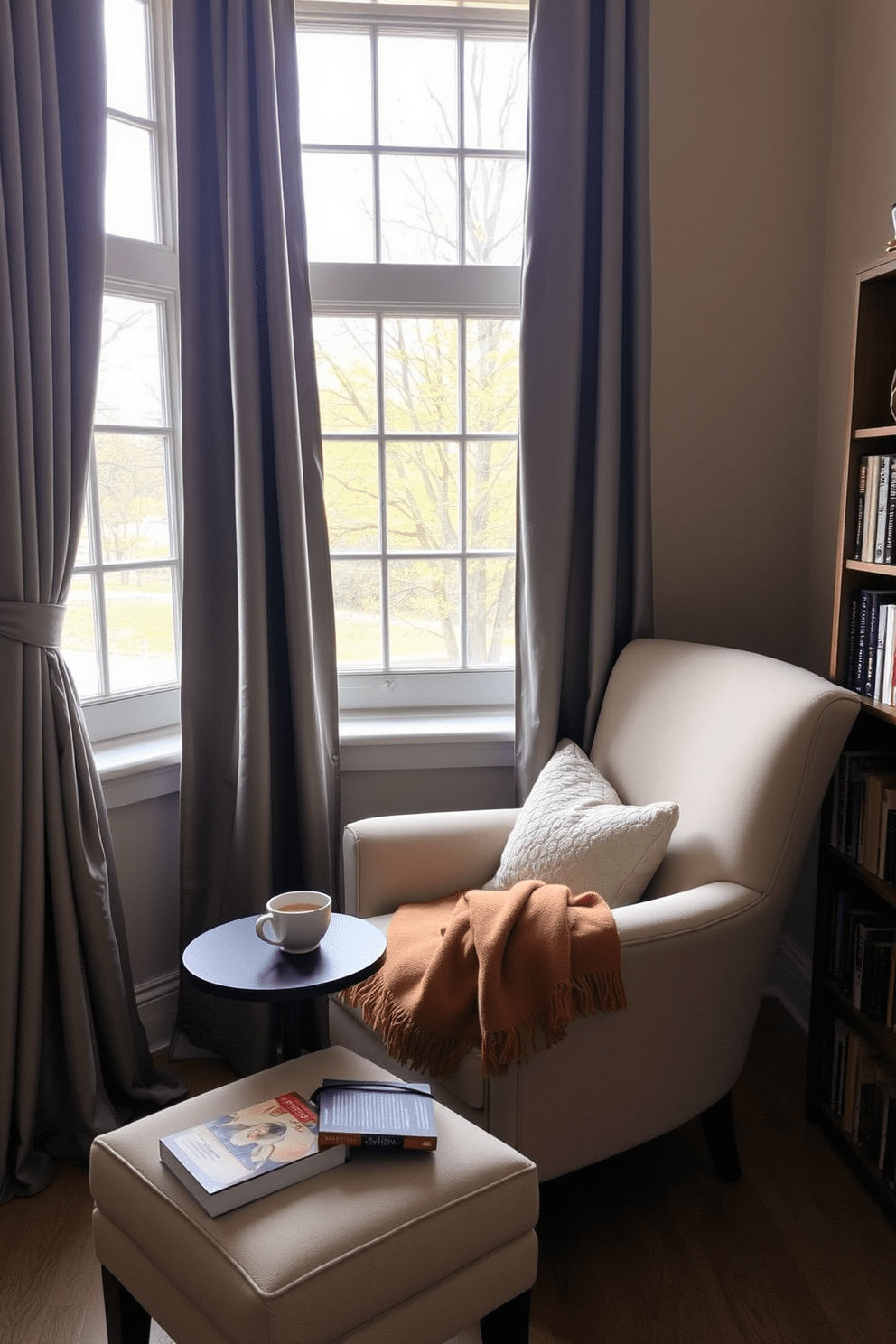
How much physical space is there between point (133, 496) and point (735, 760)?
1498mm

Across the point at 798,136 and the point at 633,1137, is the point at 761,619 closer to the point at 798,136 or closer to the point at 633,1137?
the point at 798,136

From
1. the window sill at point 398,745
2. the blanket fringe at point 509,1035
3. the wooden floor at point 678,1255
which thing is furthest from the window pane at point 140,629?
the blanket fringe at point 509,1035

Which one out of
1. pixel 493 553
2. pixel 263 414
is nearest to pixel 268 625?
pixel 263 414

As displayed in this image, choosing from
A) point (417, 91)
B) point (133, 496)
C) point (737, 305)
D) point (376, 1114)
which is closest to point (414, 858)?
point (376, 1114)

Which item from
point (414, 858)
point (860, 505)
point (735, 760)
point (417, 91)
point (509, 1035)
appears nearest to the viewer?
point (509, 1035)

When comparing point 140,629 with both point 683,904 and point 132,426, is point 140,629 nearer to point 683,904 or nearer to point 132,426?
point 132,426

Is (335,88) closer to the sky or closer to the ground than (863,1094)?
closer to the sky

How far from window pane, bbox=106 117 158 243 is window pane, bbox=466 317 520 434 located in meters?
0.79

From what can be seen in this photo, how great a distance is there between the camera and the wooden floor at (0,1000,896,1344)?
1.68 meters

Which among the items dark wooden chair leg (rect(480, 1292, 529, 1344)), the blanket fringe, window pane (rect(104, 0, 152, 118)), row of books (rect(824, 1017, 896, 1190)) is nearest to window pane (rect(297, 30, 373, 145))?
window pane (rect(104, 0, 152, 118))

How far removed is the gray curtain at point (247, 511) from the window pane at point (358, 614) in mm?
239

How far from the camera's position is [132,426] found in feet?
8.07

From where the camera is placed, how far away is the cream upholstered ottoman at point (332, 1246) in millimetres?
1205

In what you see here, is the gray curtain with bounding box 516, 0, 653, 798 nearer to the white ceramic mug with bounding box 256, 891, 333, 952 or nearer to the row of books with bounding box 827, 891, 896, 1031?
the row of books with bounding box 827, 891, 896, 1031
